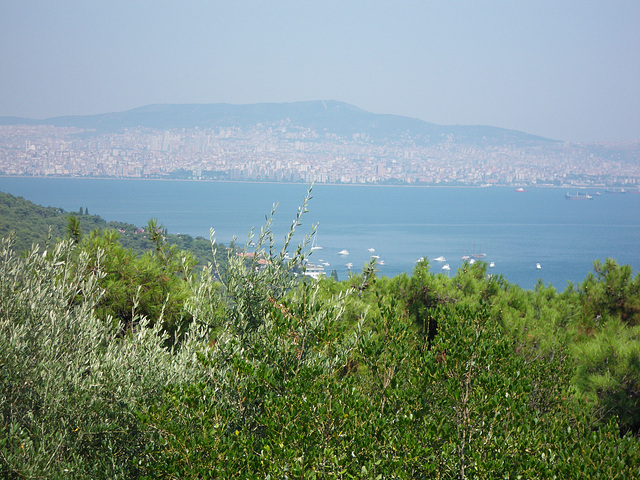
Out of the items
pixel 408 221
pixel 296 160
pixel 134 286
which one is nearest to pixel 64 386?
pixel 134 286

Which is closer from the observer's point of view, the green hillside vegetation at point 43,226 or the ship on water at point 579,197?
the green hillside vegetation at point 43,226

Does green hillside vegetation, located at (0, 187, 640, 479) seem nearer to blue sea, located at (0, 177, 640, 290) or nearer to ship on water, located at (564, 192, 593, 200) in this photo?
blue sea, located at (0, 177, 640, 290)

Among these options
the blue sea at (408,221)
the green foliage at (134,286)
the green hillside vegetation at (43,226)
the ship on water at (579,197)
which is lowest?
the blue sea at (408,221)

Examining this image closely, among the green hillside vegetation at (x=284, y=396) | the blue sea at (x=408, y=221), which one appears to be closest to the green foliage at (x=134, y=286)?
the green hillside vegetation at (x=284, y=396)

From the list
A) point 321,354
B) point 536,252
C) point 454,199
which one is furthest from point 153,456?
point 454,199

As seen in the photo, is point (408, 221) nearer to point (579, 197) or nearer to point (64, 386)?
point (579, 197)

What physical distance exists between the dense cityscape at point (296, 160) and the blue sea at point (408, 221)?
21.0ft

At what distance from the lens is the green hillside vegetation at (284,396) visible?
213 cm

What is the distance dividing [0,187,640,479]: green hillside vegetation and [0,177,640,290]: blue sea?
1123 inches

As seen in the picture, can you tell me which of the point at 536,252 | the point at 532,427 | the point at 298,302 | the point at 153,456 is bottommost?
the point at 536,252

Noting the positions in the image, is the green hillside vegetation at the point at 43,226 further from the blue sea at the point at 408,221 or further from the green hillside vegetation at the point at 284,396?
the blue sea at the point at 408,221

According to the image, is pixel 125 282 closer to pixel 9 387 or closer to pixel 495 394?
pixel 9 387

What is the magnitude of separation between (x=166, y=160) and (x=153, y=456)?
16239cm

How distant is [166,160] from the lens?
509ft
